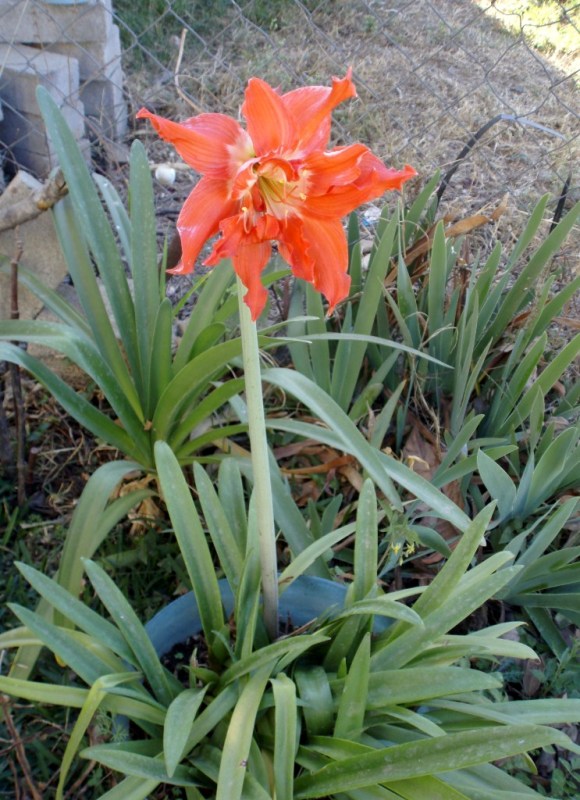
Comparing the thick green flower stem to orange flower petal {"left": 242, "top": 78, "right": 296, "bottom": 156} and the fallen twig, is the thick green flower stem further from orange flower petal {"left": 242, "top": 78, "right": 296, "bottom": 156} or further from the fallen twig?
the fallen twig

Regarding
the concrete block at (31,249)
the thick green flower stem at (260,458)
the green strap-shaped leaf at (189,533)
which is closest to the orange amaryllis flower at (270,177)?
the thick green flower stem at (260,458)

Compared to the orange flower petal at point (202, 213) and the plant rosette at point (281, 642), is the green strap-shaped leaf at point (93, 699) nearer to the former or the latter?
the plant rosette at point (281, 642)

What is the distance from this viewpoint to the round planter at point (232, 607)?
1238 millimetres

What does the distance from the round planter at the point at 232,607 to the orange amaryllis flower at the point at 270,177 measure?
0.66 m

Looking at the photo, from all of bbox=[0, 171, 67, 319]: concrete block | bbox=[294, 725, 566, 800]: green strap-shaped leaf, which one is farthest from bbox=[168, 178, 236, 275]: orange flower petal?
bbox=[0, 171, 67, 319]: concrete block

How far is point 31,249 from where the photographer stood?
1.91 metres

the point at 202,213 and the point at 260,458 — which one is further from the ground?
the point at 202,213

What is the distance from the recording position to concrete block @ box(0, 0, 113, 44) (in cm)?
253

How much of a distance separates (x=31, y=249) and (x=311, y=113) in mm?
1377

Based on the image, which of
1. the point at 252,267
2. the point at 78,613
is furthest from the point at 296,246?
the point at 78,613

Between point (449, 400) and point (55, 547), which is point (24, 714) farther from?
point (449, 400)

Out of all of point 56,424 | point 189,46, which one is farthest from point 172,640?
point 189,46

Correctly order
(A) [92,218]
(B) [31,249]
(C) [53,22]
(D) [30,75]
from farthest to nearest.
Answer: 1. (C) [53,22]
2. (D) [30,75]
3. (B) [31,249]
4. (A) [92,218]

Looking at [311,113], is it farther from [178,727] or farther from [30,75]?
[30,75]
